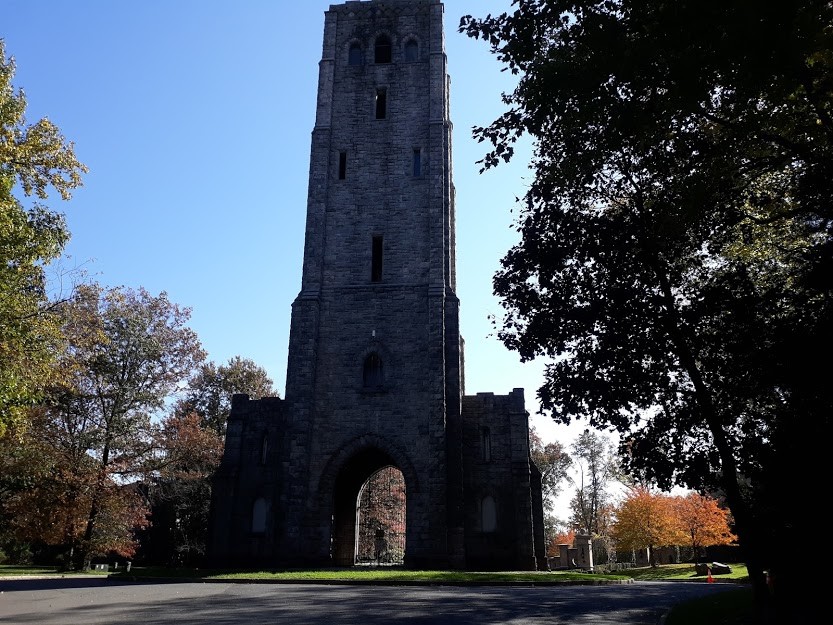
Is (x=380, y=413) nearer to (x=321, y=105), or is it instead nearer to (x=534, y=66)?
(x=321, y=105)

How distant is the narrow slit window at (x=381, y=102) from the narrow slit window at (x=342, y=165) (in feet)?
8.56

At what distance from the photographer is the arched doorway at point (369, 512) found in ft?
91.1

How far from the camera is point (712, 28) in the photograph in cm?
852

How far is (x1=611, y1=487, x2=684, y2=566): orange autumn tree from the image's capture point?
3469 cm

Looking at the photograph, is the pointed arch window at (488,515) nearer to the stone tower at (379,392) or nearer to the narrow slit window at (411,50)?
the stone tower at (379,392)

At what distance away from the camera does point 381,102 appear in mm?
31359

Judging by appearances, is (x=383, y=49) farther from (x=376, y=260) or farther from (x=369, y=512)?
(x=369, y=512)

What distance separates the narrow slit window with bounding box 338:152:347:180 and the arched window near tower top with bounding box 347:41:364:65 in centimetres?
532

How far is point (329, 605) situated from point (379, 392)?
13649 millimetres

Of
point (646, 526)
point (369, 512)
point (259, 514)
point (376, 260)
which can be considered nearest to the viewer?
point (259, 514)

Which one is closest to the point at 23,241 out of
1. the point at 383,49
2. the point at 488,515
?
the point at 488,515

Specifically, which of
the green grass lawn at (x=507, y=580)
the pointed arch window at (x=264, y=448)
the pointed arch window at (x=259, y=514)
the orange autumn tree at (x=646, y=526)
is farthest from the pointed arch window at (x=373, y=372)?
the orange autumn tree at (x=646, y=526)

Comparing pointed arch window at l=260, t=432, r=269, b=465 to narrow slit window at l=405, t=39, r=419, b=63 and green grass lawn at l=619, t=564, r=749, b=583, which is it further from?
narrow slit window at l=405, t=39, r=419, b=63

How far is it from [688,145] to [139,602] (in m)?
13.6
